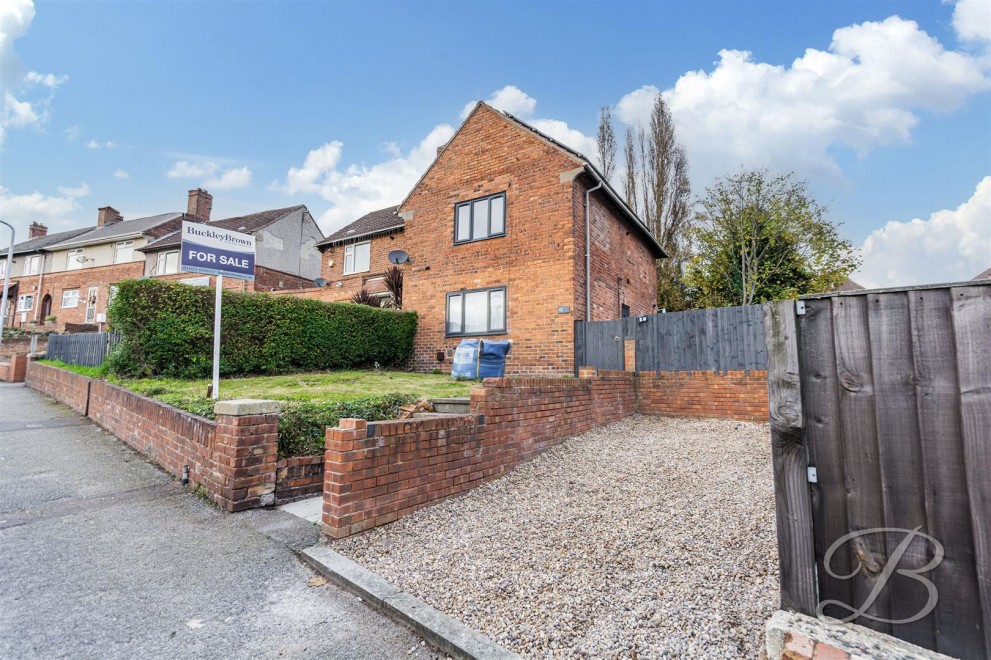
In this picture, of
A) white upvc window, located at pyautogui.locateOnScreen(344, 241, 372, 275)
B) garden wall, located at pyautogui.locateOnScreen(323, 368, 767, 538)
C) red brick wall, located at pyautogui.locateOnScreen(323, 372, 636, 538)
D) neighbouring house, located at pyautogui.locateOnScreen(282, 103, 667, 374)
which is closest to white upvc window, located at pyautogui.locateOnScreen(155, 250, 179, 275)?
white upvc window, located at pyautogui.locateOnScreen(344, 241, 372, 275)

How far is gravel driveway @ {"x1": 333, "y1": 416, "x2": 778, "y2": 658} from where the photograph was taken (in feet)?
7.72

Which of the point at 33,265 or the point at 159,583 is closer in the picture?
the point at 159,583

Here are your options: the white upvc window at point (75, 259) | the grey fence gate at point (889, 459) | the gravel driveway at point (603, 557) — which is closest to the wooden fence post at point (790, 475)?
the grey fence gate at point (889, 459)

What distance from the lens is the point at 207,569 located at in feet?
10.6

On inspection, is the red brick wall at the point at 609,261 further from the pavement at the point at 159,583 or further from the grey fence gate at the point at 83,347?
the grey fence gate at the point at 83,347

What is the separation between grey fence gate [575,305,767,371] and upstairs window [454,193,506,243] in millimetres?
3948

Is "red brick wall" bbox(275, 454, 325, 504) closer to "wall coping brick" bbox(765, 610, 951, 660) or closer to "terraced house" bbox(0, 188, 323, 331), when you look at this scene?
"wall coping brick" bbox(765, 610, 951, 660)

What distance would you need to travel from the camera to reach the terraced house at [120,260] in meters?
27.4

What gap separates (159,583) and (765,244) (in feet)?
58.3

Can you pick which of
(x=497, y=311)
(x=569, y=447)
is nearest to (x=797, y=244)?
(x=497, y=311)

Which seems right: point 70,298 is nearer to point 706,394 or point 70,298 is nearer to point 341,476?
point 341,476

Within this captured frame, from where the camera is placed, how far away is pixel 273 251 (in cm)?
2719

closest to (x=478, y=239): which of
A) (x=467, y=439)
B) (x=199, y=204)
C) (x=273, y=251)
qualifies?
(x=467, y=439)

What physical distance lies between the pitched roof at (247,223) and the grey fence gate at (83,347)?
12.0m
